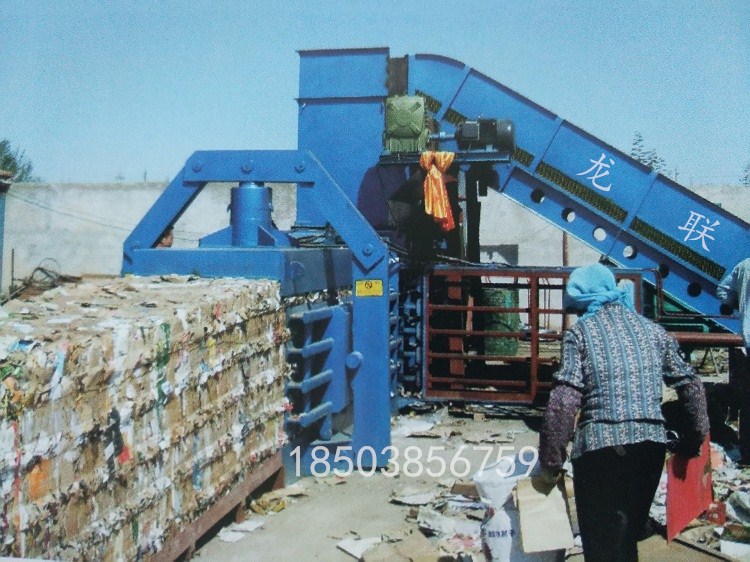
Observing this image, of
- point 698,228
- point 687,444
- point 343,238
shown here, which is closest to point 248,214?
point 343,238

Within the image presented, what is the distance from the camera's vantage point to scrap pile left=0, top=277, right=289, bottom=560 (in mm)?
2555

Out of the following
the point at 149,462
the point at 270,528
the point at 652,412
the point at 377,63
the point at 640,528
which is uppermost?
the point at 377,63

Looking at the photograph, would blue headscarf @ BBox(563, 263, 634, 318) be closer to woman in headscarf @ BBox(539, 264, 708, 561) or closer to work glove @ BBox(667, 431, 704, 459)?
woman in headscarf @ BBox(539, 264, 708, 561)

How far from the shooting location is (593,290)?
3.36m

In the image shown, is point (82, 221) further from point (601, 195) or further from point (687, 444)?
point (687, 444)

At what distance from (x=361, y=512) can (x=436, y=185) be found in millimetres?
3667

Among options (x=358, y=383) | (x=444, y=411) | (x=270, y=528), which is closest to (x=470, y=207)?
(x=444, y=411)

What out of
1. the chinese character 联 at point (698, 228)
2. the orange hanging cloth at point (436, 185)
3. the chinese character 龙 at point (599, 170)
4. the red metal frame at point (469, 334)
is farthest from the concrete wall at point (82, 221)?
the chinese character 联 at point (698, 228)

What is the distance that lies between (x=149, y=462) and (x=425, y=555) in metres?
1.59

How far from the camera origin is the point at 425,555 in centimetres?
413

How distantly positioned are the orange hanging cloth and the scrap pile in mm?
3082

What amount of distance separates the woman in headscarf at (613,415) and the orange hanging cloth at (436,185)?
4315mm

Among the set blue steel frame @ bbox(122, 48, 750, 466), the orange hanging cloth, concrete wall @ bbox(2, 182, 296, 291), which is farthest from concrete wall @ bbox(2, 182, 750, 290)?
the orange hanging cloth

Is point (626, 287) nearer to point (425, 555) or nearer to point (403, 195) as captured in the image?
point (425, 555)
